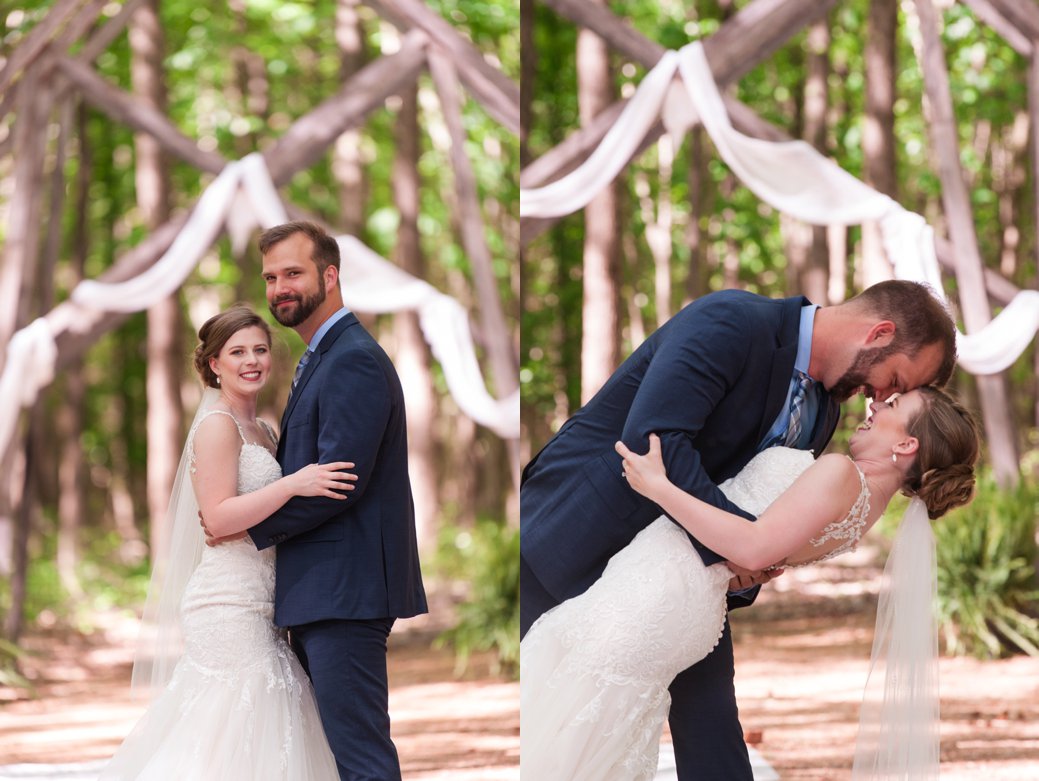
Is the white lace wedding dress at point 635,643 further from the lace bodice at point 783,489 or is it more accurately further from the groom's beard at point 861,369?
the groom's beard at point 861,369

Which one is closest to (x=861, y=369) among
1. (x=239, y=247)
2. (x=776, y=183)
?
(x=776, y=183)

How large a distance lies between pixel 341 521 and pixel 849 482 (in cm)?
116

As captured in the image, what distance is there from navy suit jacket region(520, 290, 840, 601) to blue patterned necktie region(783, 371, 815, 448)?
5 cm

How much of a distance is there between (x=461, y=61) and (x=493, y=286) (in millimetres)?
1316

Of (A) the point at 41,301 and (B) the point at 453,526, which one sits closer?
(A) the point at 41,301

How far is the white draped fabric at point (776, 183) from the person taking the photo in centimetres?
635

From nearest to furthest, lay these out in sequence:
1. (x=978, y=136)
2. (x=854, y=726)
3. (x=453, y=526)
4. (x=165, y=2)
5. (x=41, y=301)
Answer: (x=854, y=726) < (x=41, y=301) < (x=453, y=526) < (x=978, y=136) < (x=165, y=2)

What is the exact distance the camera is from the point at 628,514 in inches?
108

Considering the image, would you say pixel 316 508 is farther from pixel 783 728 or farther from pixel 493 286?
pixel 493 286

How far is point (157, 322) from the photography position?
8625 mm

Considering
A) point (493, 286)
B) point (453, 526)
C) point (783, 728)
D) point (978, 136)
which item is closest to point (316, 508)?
point (783, 728)

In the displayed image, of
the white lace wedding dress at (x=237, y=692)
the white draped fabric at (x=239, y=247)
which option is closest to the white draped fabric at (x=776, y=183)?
the white draped fabric at (x=239, y=247)

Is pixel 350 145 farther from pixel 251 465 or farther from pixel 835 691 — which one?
pixel 251 465

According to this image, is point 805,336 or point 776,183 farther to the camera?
point 776,183
